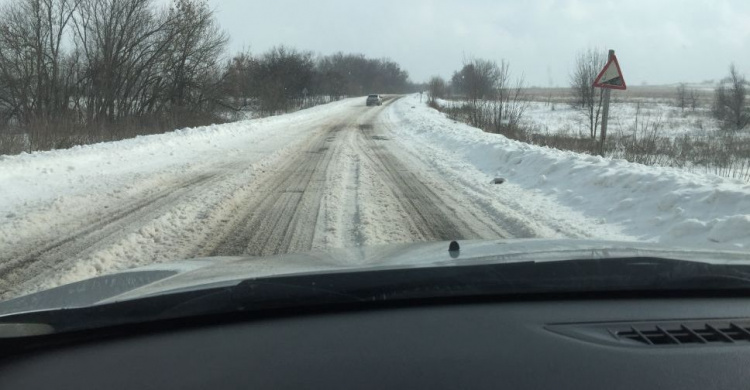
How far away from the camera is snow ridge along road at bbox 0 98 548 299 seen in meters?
5.72

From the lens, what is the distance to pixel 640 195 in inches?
305

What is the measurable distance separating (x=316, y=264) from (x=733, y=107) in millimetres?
45423

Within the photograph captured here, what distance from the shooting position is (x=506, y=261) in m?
2.86

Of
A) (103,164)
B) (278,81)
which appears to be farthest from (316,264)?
(278,81)

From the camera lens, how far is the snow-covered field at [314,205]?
5.84m

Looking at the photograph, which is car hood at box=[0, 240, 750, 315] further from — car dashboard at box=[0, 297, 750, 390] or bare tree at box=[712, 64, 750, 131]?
bare tree at box=[712, 64, 750, 131]

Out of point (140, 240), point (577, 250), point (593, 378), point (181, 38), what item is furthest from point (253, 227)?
point (181, 38)

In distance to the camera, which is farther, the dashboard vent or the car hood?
the car hood

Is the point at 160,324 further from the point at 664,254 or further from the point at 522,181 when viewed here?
the point at 522,181

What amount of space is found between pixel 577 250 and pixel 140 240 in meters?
4.66

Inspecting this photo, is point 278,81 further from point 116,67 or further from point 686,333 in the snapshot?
point 686,333

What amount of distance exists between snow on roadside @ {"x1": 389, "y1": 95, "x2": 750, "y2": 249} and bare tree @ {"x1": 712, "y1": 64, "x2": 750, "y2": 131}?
32645 mm

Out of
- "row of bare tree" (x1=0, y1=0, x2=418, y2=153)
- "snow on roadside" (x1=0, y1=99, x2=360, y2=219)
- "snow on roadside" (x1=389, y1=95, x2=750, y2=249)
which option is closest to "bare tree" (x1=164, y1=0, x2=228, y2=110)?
"row of bare tree" (x1=0, y1=0, x2=418, y2=153)

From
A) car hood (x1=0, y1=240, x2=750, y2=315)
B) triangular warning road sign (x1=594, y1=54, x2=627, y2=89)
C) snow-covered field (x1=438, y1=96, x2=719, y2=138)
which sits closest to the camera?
car hood (x1=0, y1=240, x2=750, y2=315)
